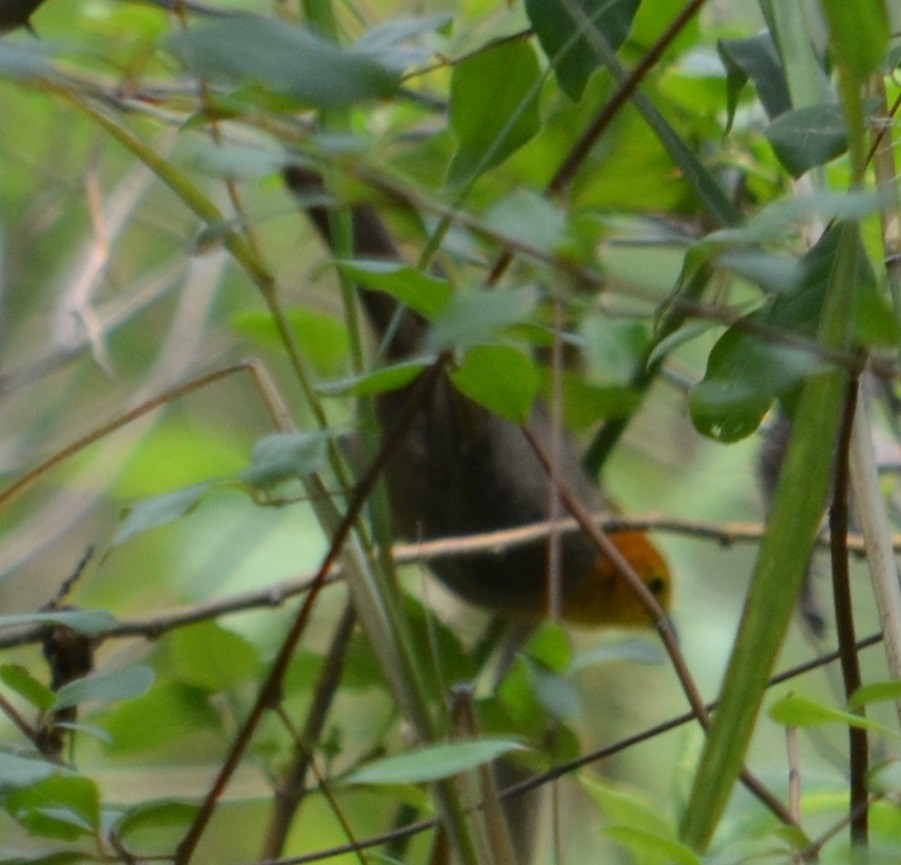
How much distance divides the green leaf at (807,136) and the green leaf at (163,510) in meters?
0.25

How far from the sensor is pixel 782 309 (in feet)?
1.36

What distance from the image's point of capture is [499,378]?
1.46ft

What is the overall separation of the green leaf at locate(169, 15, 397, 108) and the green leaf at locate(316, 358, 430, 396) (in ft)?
0.48

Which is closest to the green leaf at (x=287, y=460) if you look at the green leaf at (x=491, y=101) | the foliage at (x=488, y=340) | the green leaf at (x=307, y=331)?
the foliage at (x=488, y=340)

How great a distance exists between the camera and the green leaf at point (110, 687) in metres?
0.41

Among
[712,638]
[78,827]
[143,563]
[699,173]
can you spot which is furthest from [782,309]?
[143,563]

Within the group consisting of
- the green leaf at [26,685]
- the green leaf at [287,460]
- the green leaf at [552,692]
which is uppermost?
the green leaf at [287,460]

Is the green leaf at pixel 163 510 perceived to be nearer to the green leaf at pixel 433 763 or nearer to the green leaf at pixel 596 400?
the green leaf at pixel 433 763

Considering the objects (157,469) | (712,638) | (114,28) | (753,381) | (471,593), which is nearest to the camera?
(753,381)

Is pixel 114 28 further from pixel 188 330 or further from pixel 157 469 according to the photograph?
pixel 157 469

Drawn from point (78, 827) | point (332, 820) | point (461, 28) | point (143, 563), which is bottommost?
point (332, 820)

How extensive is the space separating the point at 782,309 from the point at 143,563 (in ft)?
4.13

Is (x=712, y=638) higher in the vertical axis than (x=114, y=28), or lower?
lower

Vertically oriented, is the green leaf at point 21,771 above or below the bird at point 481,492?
above
